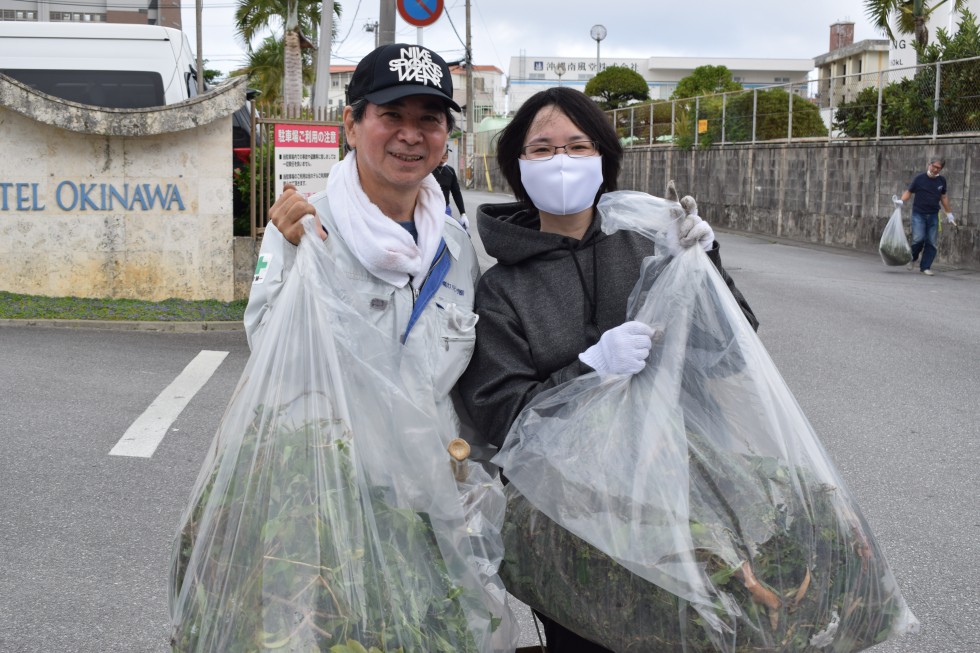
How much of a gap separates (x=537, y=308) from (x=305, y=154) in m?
9.23

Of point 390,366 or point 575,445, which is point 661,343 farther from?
point 390,366

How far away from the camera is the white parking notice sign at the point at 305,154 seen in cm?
1105

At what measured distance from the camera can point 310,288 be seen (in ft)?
7.06

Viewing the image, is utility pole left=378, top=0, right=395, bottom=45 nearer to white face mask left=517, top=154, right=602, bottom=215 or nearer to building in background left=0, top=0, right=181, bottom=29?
white face mask left=517, top=154, right=602, bottom=215

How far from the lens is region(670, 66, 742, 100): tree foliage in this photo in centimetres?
4106

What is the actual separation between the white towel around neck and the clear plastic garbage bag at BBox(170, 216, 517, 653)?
0.09 meters

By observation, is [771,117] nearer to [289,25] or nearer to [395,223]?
[289,25]

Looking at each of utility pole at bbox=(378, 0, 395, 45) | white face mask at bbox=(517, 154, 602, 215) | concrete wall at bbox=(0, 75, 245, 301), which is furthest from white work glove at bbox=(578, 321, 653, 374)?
concrete wall at bbox=(0, 75, 245, 301)

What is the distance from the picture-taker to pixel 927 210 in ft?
50.4

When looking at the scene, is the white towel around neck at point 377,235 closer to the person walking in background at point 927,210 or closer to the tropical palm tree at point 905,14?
the person walking in background at point 927,210

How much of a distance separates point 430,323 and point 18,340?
26.4 feet

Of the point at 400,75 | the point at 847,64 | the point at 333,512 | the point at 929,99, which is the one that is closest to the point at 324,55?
the point at 929,99

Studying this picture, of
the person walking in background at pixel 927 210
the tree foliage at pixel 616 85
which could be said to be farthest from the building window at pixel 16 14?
the person walking in background at pixel 927 210

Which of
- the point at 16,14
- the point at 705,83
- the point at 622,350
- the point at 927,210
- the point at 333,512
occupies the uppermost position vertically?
the point at 16,14
